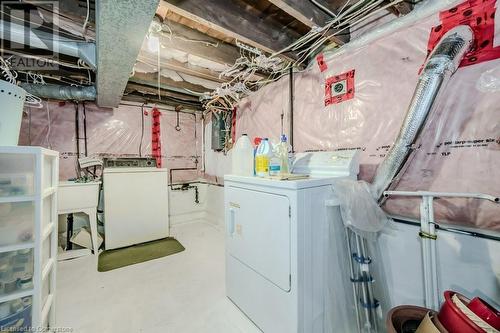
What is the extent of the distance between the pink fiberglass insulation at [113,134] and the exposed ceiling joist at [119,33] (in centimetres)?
141

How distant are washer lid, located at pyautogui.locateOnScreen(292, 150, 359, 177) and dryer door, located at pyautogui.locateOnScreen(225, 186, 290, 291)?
0.51 m

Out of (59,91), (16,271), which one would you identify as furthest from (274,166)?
(59,91)

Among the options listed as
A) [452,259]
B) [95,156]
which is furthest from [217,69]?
[452,259]

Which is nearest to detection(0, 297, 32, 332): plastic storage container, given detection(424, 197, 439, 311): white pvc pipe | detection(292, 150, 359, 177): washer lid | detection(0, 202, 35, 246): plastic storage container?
detection(0, 202, 35, 246): plastic storage container

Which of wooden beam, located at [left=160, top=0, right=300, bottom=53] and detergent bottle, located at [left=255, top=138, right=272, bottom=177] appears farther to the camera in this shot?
detergent bottle, located at [left=255, top=138, right=272, bottom=177]

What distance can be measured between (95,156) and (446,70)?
4008 millimetres

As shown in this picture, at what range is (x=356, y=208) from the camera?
4.24 ft

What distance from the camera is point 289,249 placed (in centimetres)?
121

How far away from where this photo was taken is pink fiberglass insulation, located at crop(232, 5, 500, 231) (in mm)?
1110

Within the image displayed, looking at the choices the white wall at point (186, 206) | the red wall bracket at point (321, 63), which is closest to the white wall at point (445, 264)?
the red wall bracket at point (321, 63)

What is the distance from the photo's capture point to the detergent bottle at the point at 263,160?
1.51 meters

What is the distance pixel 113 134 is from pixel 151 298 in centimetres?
259

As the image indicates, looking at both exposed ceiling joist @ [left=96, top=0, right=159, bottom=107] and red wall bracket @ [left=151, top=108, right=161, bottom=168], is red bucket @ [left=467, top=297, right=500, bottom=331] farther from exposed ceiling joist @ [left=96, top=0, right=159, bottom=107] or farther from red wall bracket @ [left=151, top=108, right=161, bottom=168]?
red wall bracket @ [left=151, top=108, right=161, bottom=168]

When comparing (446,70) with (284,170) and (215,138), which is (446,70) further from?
(215,138)
